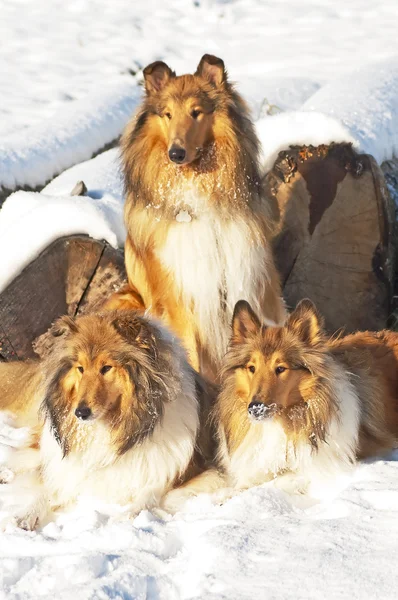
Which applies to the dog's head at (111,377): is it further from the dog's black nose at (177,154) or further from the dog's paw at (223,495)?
the dog's black nose at (177,154)

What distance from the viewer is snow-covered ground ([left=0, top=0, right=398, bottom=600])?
348 cm

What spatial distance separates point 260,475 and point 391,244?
2.75 meters

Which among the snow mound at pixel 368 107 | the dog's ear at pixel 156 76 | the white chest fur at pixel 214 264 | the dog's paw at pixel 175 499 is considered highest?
the snow mound at pixel 368 107

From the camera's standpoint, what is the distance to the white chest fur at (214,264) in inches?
215

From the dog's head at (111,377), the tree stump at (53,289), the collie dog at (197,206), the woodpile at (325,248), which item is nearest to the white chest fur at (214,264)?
the collie dog at (197,206)

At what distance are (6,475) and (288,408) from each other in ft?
5.48

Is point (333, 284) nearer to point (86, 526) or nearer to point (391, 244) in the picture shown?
point (391, 244)

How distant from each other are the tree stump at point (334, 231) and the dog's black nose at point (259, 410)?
2.47 m

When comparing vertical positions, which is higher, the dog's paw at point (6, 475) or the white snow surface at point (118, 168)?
the white snow surface at point (118, 168)

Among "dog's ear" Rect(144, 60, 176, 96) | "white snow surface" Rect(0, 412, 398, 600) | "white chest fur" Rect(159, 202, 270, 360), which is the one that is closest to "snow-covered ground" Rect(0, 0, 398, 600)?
"white snow surface" Rect(0, 412, 398, 600)

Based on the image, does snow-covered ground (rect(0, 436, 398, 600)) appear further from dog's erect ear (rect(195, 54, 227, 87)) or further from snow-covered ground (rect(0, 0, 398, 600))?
dog's erect ear (rect(195, 54, 227, 87))

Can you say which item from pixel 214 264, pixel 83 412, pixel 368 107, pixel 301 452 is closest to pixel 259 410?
pixel 301 452

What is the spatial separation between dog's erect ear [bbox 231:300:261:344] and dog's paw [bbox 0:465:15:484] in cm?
149

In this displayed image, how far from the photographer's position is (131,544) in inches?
154
